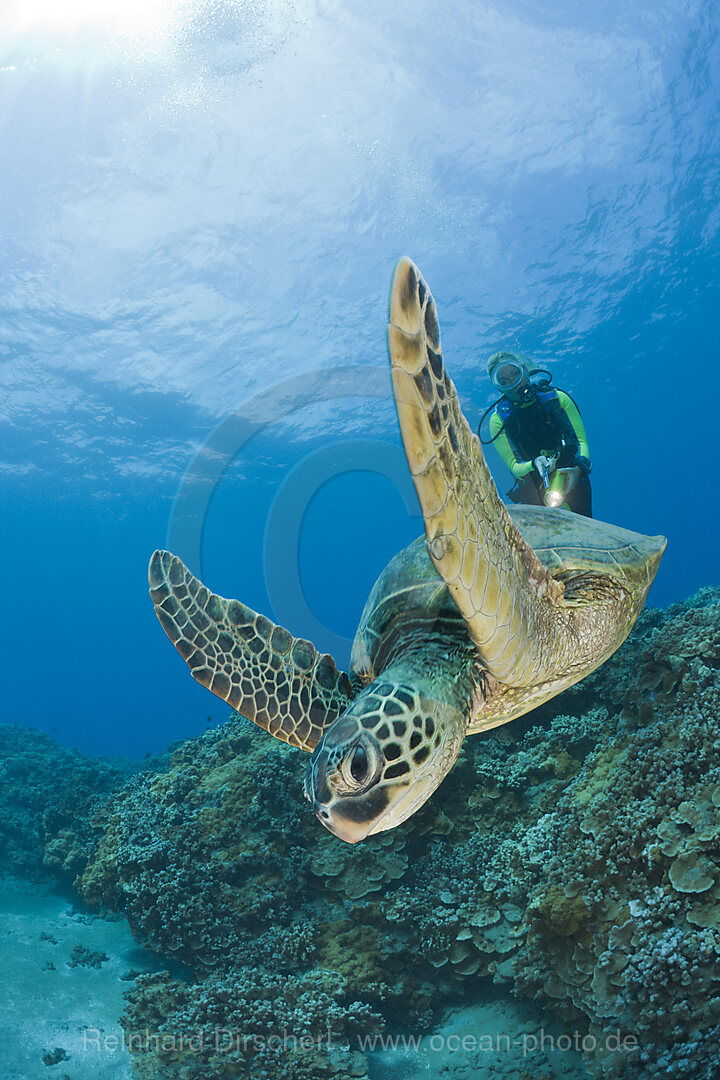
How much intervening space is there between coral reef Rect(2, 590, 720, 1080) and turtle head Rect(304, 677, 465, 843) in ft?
5.54

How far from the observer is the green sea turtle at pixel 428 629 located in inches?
55.6

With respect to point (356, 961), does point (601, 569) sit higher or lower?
higher

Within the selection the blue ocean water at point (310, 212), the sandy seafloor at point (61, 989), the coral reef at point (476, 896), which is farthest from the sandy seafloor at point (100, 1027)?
the blue ocean water at point (310, 212)

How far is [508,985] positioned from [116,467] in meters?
30.3

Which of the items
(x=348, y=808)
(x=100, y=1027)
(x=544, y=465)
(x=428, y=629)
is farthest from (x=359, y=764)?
(x=544, y=465)

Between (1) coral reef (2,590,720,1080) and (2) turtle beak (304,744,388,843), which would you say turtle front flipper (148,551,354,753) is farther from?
(1) coral reef (2,590,720,1080)

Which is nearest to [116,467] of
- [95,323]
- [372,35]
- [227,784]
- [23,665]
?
[95,323]

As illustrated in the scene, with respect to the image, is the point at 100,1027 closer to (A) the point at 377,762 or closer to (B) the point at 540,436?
(A) the point at 377,762

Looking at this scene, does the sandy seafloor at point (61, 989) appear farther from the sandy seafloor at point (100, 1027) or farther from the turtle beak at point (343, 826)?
the turtle beak at point (343, 826)

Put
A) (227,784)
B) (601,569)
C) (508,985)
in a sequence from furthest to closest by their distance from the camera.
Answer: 1. (227,784)
2. (508,985)
3. (601,569)

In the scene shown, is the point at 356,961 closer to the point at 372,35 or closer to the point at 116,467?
the point at 372,35

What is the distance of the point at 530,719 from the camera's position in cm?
470

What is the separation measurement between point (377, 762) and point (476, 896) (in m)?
2.71

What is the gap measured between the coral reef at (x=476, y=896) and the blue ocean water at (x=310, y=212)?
4161 mm
